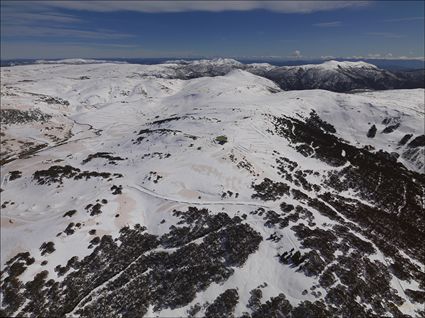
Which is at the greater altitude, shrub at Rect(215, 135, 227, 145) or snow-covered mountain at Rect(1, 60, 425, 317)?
shrub at Rect(215, 135, 227, 145)

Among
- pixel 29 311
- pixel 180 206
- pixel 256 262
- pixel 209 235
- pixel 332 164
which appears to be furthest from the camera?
pixel 332 164

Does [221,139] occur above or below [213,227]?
above

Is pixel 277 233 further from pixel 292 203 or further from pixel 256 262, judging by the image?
pixel 292 203

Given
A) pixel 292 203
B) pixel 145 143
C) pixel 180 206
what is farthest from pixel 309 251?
pixel 145 143

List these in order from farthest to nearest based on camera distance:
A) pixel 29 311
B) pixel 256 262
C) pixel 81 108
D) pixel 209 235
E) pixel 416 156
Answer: pixel 81 108
pixel 416 156
pixel 209 235
pixel 256 262
pixel 29 311

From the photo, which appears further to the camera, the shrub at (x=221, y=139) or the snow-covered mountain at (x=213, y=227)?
the shrub at (x=221, y=139)

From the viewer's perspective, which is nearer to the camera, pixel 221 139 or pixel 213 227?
pixel 213 227

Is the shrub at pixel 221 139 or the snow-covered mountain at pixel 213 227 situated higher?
the shrub at pixel 221 139

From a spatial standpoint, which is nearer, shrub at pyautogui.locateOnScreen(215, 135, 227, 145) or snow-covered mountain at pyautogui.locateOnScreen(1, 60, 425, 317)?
snow-covered mountain at pyautogui.locateOnScreen(1, 60, 425, 317)
